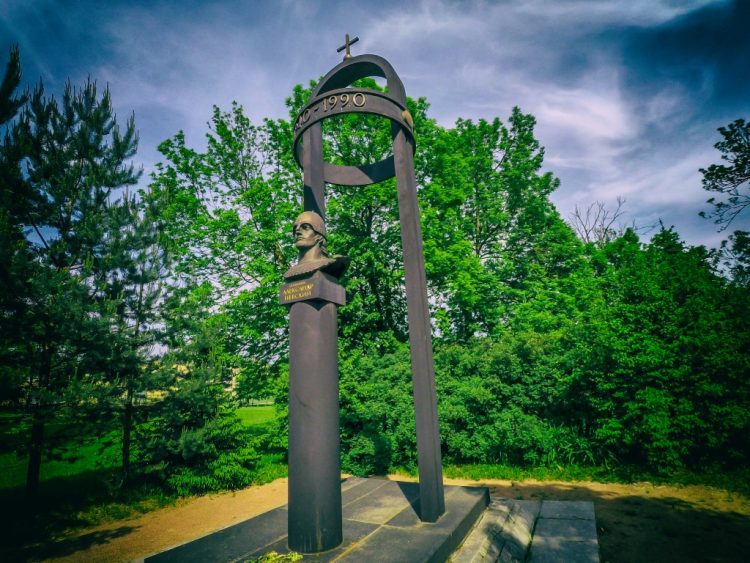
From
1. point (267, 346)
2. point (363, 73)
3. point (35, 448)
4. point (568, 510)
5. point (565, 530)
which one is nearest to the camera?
point (565, 530)

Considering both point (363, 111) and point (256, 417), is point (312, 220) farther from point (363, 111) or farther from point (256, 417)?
point (256, 417)

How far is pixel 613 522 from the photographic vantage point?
198 inches

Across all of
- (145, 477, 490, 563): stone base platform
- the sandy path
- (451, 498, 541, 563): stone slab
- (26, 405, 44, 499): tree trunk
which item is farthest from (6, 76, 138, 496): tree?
(451, 498, 541, 563): stone slab

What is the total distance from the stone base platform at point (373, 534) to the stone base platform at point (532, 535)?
16 cm

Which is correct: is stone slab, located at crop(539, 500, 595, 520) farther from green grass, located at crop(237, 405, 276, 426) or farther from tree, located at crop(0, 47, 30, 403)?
green grass, located at crop(237, 405, 276, 426)

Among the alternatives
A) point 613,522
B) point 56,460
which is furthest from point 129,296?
point 613,522

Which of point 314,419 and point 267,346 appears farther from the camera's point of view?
point 267,346

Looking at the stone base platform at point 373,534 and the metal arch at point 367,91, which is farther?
the metal arch at point 367,91

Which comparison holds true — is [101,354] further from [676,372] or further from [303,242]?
[676,372]

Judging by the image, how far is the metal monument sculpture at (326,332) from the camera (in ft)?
11.3

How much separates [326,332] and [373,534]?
6.94ft

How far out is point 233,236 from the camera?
44.3 ft

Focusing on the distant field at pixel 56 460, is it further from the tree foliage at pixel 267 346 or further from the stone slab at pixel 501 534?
the stone slab at pixel 501 534

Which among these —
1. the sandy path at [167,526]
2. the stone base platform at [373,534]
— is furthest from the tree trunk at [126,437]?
the stone base platform at [373,534]
